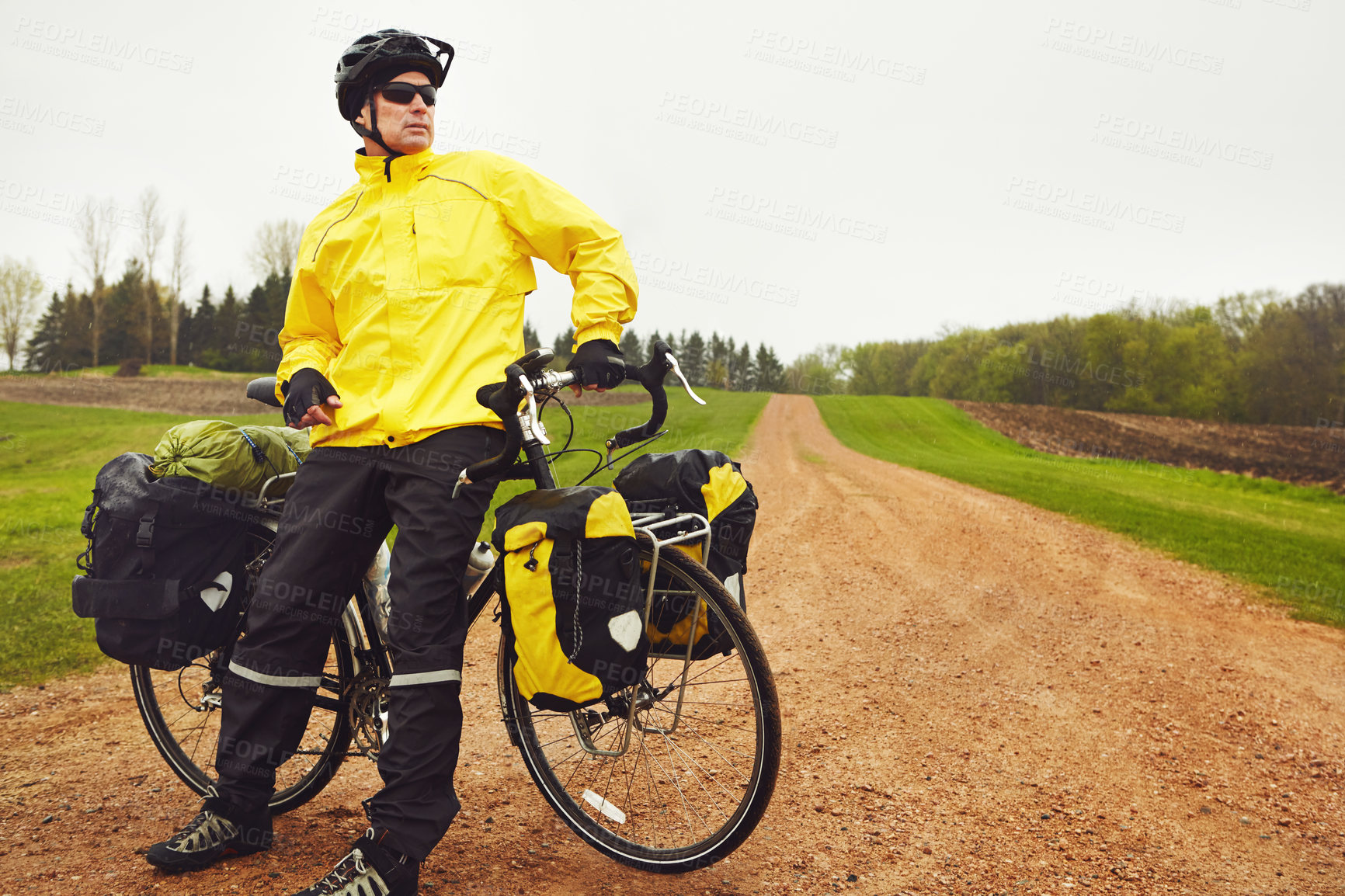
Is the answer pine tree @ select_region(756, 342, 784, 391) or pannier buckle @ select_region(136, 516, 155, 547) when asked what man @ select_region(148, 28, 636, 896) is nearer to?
pannier buckle @ select_region(136, 516, 155, 547)

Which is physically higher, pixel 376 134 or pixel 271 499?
pixel 376 134

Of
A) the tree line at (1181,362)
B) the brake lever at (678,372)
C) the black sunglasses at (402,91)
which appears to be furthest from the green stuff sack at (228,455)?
the tree line at (1181,362)

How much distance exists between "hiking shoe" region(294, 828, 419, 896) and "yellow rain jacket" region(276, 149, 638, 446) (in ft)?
4.03

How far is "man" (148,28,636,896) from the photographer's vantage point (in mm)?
2156

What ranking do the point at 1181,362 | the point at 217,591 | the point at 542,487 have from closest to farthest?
the point at 542,487, the point at 217,591, the point at 1181,362

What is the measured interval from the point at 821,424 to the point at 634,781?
3202 centimetres

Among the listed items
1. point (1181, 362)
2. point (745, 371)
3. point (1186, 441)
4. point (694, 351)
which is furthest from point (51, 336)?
point (1181, 362)

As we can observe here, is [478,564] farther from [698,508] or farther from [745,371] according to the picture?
[745,371]

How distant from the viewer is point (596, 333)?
225cm

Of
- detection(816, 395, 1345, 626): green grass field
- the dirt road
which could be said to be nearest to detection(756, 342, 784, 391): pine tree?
detection(816, 395, 1345, 626): green grass field

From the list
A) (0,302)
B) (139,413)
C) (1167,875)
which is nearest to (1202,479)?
(1167,875)

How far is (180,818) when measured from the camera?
2.78 meters

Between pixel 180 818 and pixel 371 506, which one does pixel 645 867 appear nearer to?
pixel 371 506

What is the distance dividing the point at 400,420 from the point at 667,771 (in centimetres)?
167
